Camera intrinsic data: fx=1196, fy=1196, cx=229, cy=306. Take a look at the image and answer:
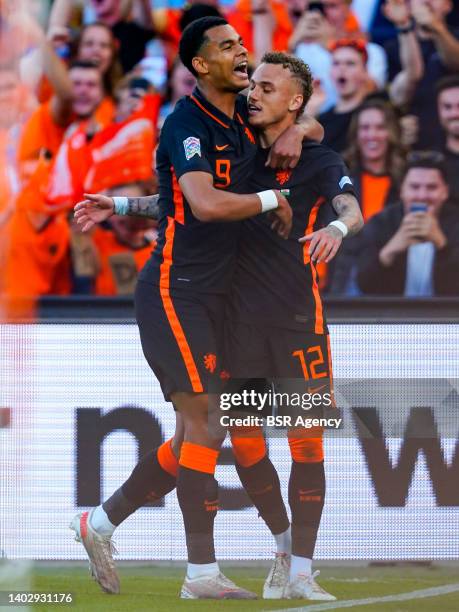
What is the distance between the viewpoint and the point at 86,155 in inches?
261

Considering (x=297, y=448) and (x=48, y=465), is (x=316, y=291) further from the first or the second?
(x=48, y=465)

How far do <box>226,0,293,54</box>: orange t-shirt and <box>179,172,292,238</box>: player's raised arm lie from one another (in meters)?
2.98

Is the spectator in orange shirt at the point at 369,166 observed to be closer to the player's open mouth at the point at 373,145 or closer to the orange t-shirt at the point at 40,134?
the player's open mouth at the point at 373,145

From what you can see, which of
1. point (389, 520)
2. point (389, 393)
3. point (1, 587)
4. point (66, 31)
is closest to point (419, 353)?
point (389, 393)

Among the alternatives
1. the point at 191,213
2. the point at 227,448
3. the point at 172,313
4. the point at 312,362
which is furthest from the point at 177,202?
the point at 227,448

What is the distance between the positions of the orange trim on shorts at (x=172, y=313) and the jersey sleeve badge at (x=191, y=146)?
315 millimetres

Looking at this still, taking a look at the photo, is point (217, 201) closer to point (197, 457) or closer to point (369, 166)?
point (197, 457)

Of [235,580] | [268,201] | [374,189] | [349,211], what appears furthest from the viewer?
[374,189]

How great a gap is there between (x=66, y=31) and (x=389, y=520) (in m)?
3.43

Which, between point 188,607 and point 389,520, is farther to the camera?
point 389,520

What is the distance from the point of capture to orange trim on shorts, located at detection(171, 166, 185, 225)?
4.04m

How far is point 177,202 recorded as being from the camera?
13.3ft

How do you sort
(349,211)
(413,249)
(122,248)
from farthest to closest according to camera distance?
(122,248) → (413,249) → (349,211)

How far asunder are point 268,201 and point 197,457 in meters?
0.90
